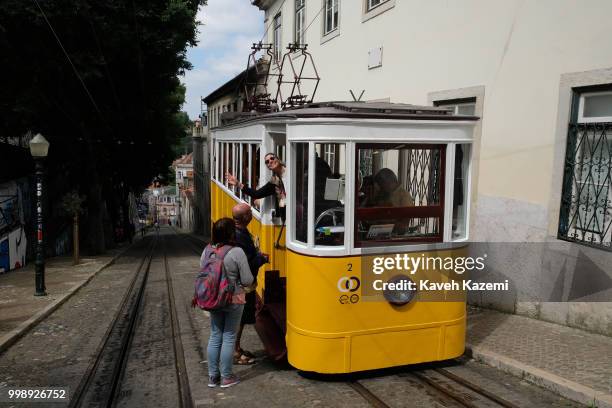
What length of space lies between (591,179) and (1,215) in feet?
51.5

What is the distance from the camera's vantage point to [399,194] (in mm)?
5203

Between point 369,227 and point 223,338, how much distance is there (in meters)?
1.79

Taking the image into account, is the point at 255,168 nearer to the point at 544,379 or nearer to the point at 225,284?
the point at 225,284

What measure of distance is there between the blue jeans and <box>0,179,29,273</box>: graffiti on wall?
1256cm

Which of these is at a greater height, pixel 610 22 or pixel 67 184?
pixel 610 22

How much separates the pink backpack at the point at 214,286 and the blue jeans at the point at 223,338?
0.55ft

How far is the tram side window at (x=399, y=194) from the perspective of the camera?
5020 millimetres

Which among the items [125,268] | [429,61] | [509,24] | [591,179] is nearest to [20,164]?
[125,268]

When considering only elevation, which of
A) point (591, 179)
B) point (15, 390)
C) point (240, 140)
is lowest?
point (15, 390)

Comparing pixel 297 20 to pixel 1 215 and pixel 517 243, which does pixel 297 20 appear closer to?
pixel 1 215

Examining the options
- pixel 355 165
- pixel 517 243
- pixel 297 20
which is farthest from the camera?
pixel 297 20

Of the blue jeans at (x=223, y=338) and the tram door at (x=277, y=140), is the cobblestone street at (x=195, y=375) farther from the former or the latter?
the tram door at (x=277, y=140)

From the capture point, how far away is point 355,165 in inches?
193

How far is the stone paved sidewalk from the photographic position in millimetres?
4762
